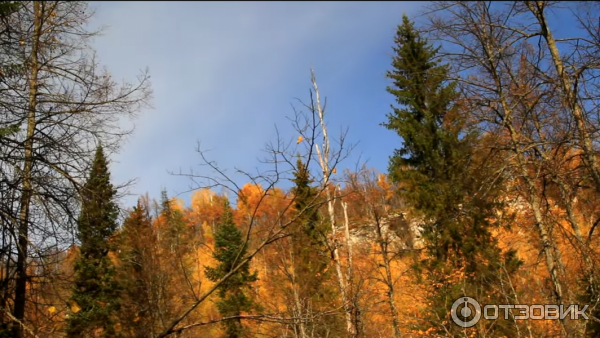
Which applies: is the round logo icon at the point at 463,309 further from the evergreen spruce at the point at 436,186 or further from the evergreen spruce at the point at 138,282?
the evergreen spruce at the point at 138,282

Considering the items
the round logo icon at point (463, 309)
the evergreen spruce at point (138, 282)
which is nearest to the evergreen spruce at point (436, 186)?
the round logo icon at point (463, 309)

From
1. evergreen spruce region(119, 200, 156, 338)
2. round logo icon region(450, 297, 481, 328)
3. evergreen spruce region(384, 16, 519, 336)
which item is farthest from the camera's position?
evergreen spruce region(119, 200, 156, 338)

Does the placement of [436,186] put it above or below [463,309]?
above

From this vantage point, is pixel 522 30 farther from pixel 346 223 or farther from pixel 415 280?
pixel 415 280

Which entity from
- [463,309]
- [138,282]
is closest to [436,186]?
[463,309]

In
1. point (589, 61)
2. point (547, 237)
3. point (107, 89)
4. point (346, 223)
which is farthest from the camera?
point (346, 223)

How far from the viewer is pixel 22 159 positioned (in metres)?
4.64

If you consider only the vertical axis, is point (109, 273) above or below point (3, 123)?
below

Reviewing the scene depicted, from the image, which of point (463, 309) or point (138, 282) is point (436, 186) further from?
point (138, 282)

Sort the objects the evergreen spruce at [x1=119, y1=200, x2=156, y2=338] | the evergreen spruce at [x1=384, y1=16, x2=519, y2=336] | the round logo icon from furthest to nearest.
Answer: the evergreen spruce at [x1=119, y1=200, x2=156, y2=338], the evergreen spruce at [x1=384, y1=16, x2=519, y2=336], the round logo icon

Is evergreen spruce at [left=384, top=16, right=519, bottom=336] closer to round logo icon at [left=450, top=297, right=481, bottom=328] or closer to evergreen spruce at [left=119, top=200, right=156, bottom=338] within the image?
round logo icon at [left=450, top=297, right=481, bottom=328]

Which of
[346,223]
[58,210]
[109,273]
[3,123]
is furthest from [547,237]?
[109,273]

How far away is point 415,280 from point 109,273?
1331cm

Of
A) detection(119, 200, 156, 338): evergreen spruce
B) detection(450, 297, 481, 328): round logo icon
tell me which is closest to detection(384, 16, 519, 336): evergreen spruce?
detection(450, 297, 481, 328): round logo icon
